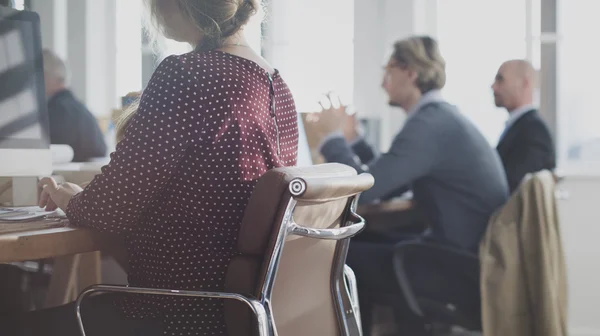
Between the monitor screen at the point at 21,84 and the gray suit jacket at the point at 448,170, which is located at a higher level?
the monitor screen at the point at 21,84

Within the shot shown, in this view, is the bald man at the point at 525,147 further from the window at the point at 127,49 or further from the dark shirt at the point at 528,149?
the window at the point at 127,49

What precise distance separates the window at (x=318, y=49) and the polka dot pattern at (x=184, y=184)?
360cm

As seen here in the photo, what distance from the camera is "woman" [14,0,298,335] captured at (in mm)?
1125

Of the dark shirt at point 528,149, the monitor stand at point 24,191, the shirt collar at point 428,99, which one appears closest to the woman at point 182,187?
the monitor stand at point 24,191

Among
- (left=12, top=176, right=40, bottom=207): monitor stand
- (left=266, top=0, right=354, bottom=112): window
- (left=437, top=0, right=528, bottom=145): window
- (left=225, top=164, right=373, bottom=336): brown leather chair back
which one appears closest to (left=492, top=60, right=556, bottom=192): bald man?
(left=437, top=0, right=528, bottom=145): window

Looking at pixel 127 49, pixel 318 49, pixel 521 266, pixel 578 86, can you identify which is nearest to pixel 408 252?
pixel 521 266

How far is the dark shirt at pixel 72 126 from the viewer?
11.7 ft

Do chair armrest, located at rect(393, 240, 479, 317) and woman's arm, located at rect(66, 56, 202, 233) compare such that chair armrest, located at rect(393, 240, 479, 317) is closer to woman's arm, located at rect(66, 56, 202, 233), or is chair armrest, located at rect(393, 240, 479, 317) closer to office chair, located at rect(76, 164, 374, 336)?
office chair, located at rect(76, 164, 374, 336)

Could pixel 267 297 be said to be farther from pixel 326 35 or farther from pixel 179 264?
pixel 326 35

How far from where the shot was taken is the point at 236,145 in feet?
3.82

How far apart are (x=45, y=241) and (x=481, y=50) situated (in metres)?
3.58

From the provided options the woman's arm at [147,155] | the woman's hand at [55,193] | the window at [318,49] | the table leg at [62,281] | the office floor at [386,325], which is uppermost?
the window at [318,49]

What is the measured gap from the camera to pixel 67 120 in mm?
3604

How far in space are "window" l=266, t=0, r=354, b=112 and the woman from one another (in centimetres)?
357
